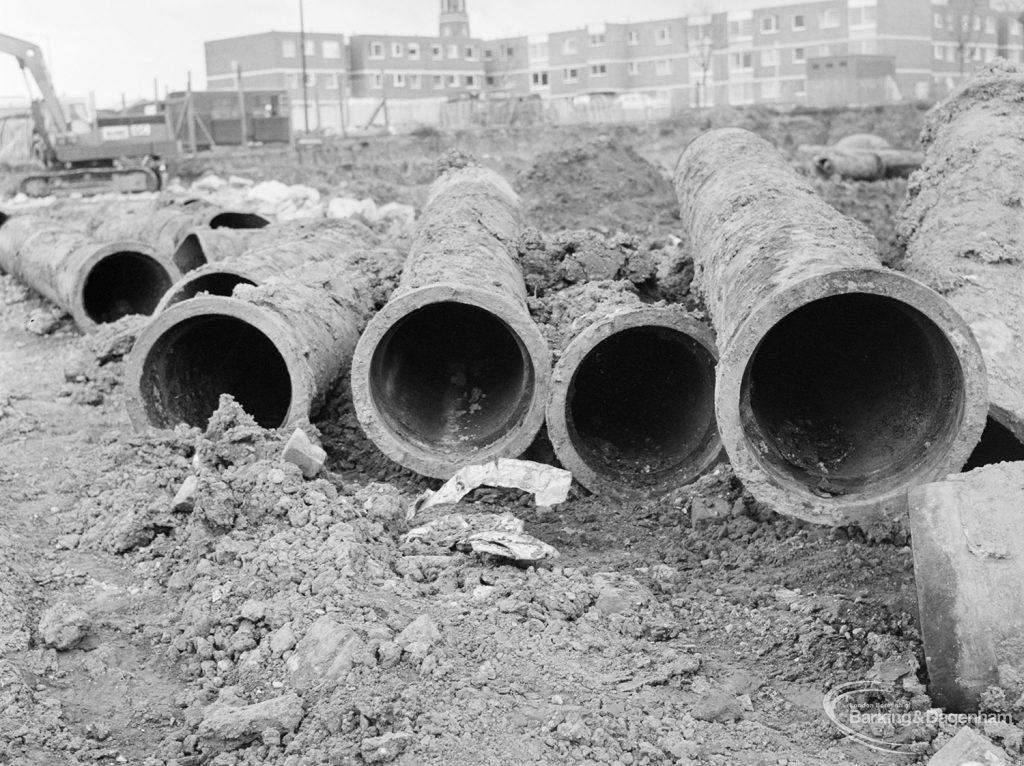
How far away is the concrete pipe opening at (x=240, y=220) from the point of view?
1355cm

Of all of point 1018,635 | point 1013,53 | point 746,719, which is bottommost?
point 746,719

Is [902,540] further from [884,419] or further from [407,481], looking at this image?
[407,481]

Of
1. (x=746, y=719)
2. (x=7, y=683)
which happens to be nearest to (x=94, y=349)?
(x=7, y=683)

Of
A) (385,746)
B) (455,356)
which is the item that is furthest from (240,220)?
(385,746)

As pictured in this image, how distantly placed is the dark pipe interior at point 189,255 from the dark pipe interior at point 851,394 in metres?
7.82

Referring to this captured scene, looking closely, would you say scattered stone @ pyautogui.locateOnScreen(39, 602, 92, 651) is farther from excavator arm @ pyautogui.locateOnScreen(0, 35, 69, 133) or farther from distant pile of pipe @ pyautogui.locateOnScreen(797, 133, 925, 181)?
excavator arm @ pyautogui.locateOnScreen(0, 35, 69, 133)

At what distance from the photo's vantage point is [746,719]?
11.6 feet

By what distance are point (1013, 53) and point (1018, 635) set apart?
A: 228 ft

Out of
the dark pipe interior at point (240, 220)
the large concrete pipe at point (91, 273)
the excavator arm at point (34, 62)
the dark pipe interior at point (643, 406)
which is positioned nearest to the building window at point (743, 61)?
the excavator arm at point (34, 62)

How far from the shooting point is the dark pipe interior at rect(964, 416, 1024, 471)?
4809 millimetres

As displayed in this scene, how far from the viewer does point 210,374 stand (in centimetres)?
710

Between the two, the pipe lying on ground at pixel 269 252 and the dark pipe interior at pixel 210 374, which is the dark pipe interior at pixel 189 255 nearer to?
the pipe lying on ground at pixel 269 252

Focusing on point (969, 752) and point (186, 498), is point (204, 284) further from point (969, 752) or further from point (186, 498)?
point (969, 752)

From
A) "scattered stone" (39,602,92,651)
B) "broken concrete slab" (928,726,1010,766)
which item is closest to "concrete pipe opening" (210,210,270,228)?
"scattered stone" (39,602,92,651)
